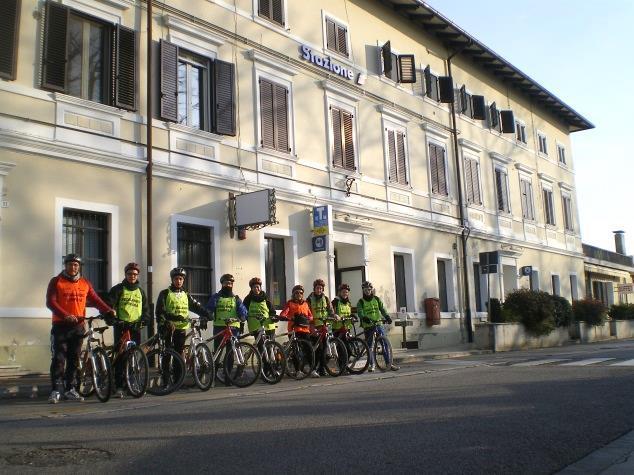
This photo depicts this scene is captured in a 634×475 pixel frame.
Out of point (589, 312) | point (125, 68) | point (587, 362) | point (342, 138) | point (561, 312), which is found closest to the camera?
point (125, 68)

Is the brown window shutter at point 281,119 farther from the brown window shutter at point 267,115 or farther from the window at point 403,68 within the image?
the window at point 403,68

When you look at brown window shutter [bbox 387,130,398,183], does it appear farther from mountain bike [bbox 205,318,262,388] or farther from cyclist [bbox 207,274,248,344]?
mountain bike [bbox 205,318,262,388]

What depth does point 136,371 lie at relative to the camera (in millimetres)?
9430

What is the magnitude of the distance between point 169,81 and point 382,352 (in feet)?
22.9

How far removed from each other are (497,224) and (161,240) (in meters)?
16.6

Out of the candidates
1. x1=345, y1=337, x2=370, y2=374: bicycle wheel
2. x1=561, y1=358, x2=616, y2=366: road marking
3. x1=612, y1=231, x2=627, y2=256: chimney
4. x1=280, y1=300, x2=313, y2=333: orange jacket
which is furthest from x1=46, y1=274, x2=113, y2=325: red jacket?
x1=612, y1=231, x2=627, y2=256: chimney

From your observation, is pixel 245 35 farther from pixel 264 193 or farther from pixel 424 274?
pixel 424 274

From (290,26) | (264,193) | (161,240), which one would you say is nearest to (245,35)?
(290,26)

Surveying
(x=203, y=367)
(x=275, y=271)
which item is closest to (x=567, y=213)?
(x=275, y=271)

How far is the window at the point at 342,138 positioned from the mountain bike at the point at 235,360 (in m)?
8.76

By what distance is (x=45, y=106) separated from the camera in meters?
12.3

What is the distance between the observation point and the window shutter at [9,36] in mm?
11641

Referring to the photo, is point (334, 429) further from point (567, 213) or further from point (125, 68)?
point (567, 213)

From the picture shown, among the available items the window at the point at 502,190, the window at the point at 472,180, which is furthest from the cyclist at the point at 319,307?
the window at the point at 502,190
